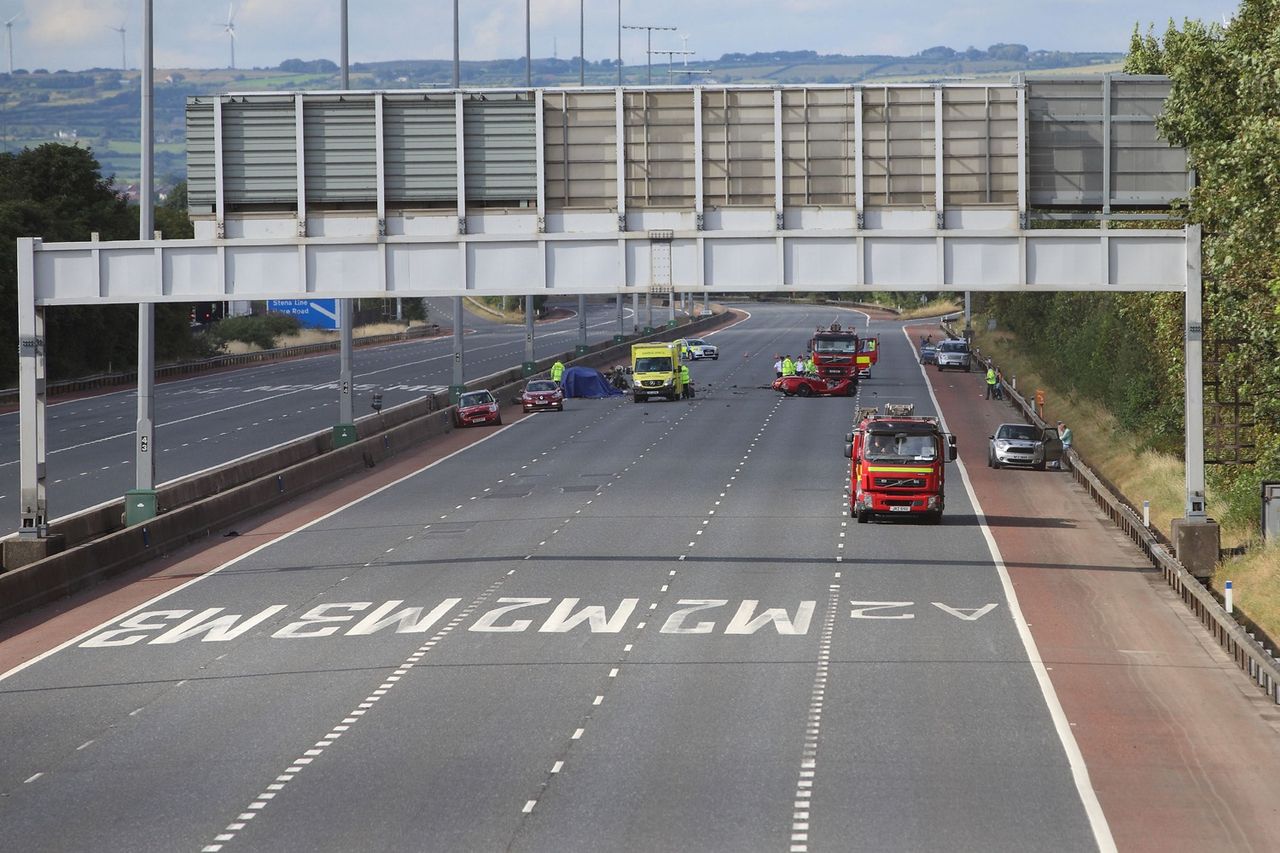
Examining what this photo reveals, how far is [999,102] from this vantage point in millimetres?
34156

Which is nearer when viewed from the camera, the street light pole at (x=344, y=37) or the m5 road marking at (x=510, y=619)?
the m5 road marking at (x=510, y=619)

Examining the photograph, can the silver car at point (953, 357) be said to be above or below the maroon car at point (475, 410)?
above

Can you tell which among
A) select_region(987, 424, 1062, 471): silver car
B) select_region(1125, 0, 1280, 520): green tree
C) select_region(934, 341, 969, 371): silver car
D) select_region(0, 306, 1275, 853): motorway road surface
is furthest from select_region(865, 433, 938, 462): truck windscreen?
select_region(934, 341, 969, 371): silver car

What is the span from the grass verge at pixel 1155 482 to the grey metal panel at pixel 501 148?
48.2 ft

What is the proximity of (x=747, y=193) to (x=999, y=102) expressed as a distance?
4883 millimetres

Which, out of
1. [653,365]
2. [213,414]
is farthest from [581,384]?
[213,414]

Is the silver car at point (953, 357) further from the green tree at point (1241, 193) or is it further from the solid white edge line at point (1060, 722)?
the solid white edge line at point (1060, 722)

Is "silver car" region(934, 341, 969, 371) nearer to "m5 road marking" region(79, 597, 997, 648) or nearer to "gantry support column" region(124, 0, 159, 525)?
"gantry support column" region(124, 0, 159, 525)

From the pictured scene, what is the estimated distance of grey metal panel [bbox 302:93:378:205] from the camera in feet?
113

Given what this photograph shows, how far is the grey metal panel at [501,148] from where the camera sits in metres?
34.5

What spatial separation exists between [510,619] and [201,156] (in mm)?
11144

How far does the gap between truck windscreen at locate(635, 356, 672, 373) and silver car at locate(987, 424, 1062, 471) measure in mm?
27287

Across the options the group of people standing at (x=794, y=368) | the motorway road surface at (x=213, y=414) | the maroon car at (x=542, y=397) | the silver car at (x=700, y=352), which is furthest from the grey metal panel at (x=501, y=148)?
the silver car at (x=700, y=352)

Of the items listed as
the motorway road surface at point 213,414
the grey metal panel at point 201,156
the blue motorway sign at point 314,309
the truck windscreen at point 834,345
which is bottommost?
the motorway road surface at point 213,414
